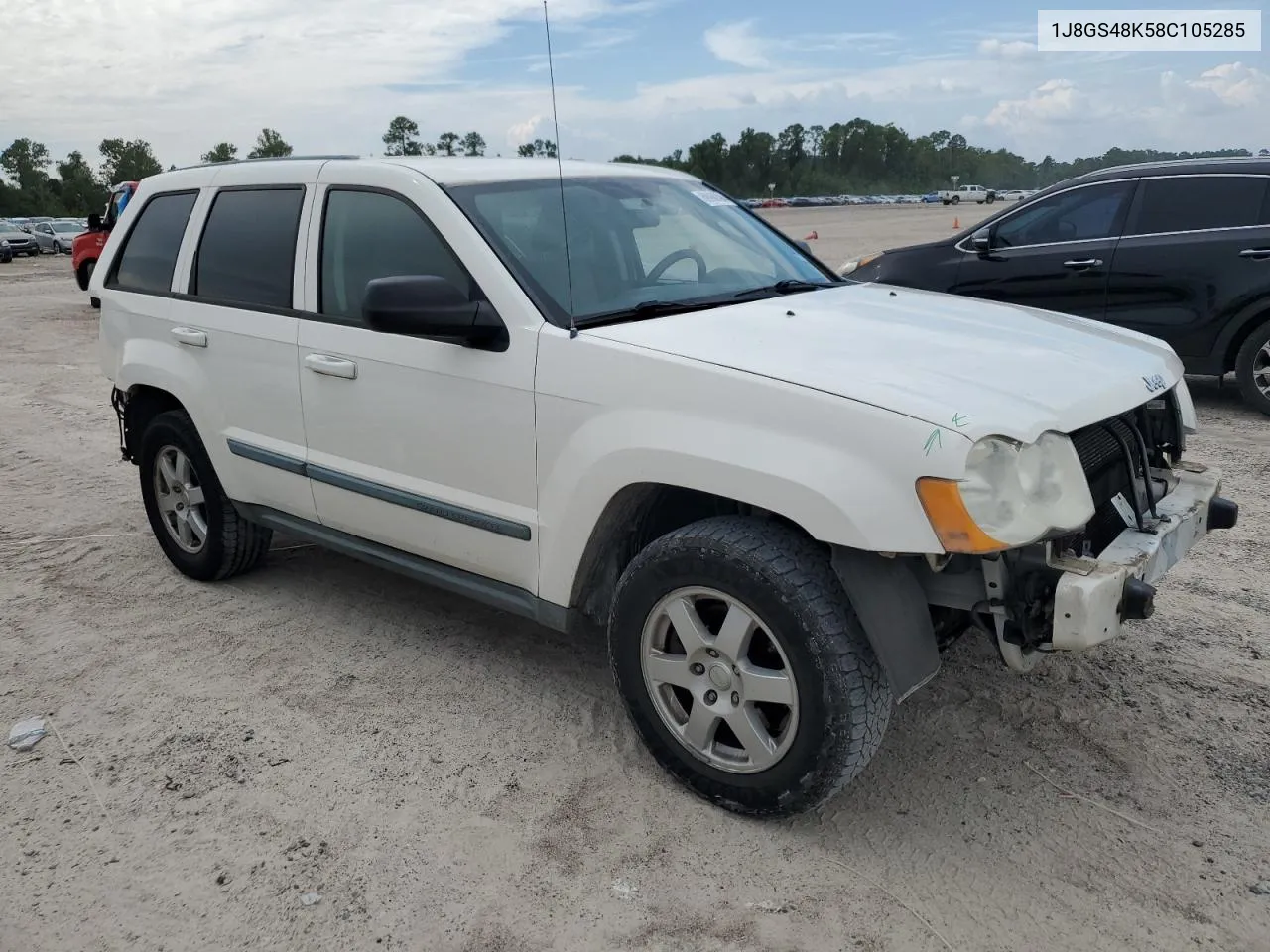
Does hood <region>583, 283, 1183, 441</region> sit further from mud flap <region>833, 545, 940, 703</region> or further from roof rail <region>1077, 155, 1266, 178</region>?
roof rail <region>1077, 155, 1266, 178</region>

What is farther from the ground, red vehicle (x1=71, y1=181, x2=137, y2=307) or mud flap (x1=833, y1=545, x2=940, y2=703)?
red vehicle (x1=71, y1=181, x2=137, y2=307)

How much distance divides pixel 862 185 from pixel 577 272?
143 m

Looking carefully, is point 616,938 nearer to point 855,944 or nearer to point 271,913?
point 855,944

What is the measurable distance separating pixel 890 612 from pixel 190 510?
341cm

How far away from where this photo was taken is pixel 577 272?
3518 millimetres

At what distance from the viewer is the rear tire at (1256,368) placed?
290 inches

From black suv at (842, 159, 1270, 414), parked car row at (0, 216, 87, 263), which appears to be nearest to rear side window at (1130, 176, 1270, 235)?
black suv at (842, 159, 1270, 414)

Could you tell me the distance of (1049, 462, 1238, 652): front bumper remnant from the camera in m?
2.63

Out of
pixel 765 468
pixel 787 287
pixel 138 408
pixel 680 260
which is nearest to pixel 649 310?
pixel 680 260

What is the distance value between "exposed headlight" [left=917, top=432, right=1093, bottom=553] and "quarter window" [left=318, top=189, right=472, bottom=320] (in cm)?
175

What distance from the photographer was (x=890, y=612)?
2.76 meters

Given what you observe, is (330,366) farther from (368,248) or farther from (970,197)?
(970,197)

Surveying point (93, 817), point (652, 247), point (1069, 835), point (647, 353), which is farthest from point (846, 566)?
point (93, 817)

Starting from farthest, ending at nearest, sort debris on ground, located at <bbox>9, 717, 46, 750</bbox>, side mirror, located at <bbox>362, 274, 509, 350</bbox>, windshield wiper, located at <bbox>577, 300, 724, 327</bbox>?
1. debris on ground, located at <bbox>9, 717, 46, 750</bbox>
2. windshield wiper, located at <bbox>577, 300, 724, 327</bbox>
3. side mirror, located at <bbox>362, 274, 509, 350</bbox>
